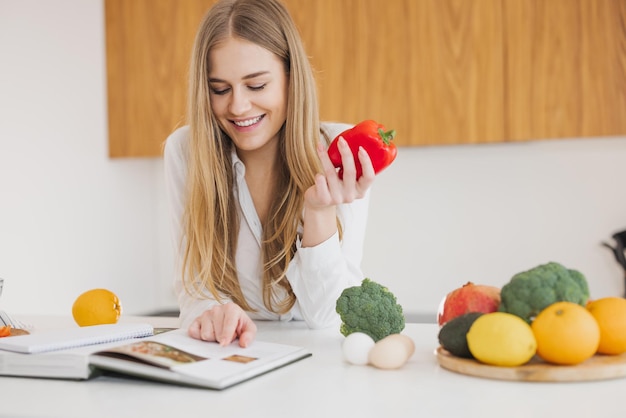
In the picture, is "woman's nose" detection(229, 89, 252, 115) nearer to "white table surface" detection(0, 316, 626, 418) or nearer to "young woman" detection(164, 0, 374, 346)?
"young woman" detection(164, 0, 374, 346)

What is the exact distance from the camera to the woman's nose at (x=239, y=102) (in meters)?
1.76

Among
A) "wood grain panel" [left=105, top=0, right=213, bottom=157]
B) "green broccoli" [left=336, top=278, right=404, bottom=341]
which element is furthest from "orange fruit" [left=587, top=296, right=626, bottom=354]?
"wood grain panel" [left=105, top=0, right=213, bottom=157]

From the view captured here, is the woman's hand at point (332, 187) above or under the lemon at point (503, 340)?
above

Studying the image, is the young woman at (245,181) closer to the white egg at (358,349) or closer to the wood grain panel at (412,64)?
the white egg at (358,349)

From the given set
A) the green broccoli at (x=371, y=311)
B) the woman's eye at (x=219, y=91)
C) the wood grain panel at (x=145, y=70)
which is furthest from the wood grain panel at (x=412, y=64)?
the green broccoli at (x=371, y=311)

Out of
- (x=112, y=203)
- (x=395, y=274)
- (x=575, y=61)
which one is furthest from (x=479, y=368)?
(x=112, y=203)

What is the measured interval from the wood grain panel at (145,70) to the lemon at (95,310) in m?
1.63

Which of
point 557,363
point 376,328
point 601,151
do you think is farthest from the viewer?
point 601,151

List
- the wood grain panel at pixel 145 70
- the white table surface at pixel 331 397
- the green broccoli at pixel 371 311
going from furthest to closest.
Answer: the wood grain panel at pixel 145 70, the green broccoli at pixel 371 311, the white table surface at pixel 331 397

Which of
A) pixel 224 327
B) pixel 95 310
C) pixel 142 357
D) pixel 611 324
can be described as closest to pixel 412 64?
pixel 95 310

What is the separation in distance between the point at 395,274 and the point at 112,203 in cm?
124

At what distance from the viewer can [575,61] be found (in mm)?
2791

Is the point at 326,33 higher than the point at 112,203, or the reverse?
the point at 326,33

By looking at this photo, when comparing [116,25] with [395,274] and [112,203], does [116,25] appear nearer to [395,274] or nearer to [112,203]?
[112,203]
